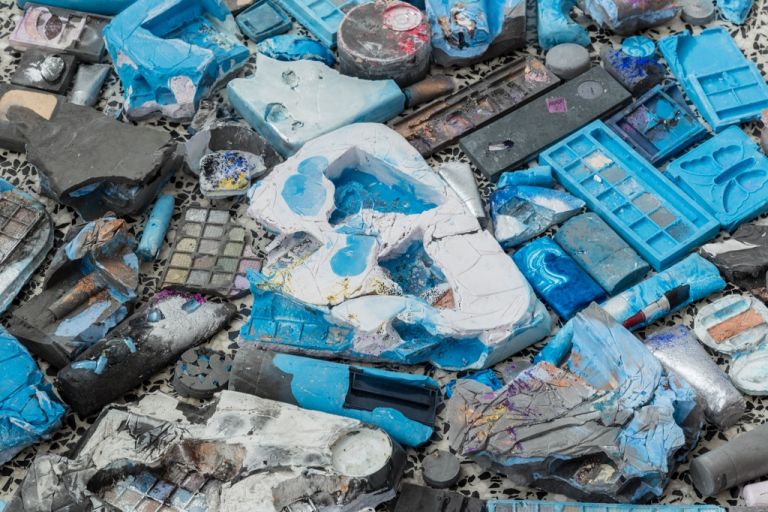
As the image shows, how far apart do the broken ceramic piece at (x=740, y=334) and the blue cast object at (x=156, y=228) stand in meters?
1.78

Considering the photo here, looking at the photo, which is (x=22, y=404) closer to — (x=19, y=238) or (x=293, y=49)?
(x=19, y=238)

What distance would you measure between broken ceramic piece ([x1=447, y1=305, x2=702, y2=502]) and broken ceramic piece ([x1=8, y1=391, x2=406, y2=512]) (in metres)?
0.27

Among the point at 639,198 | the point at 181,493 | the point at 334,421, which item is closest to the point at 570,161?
the point at 639,198

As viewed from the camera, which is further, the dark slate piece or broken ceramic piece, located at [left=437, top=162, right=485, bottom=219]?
the dark slate piece

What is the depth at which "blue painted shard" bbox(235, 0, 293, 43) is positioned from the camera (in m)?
4.39

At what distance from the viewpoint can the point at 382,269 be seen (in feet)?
12.0

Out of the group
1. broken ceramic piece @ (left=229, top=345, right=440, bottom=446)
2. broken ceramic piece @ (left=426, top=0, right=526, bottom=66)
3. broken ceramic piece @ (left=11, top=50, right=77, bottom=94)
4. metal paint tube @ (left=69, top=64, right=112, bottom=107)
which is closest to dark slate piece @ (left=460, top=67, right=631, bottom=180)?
broken ceramic piece @ (left=426, top=0, right=526, bottom=66)

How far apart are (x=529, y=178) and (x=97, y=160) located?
147cm

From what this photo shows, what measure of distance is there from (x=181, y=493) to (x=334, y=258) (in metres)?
0.87

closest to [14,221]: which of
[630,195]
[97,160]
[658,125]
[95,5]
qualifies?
[97,160]

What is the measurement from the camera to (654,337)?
11.7 ft

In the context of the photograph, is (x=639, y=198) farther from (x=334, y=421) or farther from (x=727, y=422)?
(x=334, y=421)

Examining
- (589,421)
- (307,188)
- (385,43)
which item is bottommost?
(589,421)

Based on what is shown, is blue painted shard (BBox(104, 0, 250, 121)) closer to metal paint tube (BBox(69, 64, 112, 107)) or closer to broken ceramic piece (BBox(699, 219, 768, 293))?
metal paint tube (BBox(69, 64, 112, 107))
